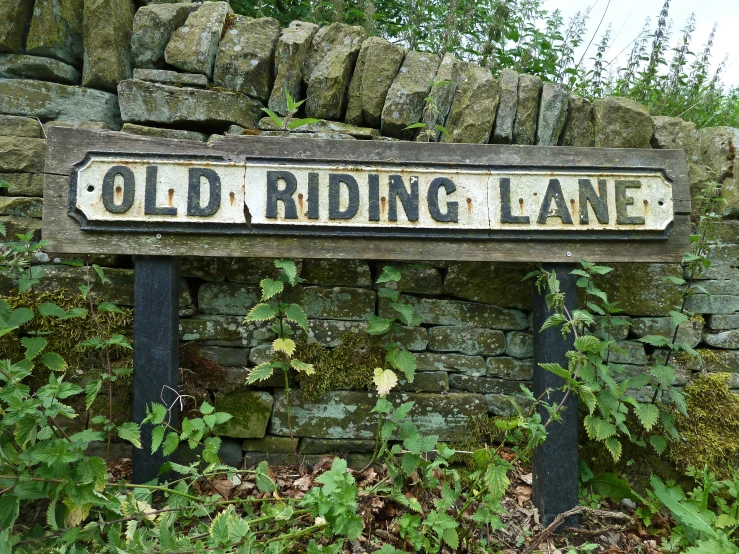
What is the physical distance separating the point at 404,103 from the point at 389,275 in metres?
0.98

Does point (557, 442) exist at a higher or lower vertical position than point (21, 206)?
lower

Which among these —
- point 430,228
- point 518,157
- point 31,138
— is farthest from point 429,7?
point 31,138

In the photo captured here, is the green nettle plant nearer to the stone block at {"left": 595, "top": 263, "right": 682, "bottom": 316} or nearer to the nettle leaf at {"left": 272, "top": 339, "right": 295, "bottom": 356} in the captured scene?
the nettle leaf at {"left": 272, "top": 339, "right": 295, "bottom": 356}

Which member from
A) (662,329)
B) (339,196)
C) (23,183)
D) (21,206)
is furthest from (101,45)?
(662,329)

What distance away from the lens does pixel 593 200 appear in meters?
2.55

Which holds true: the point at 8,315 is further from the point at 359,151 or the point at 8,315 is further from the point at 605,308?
the point at 605,308

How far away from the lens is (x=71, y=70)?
2789 millimetres

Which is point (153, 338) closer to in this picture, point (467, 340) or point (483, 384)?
point (467, 340)

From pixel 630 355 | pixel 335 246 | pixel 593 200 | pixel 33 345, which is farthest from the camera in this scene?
pixel 630 355

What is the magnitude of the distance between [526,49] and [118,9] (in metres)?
2.97

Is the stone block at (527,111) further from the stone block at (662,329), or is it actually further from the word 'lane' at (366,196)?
the stone block at (662,329)

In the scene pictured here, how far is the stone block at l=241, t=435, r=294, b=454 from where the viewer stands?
2.59 metres

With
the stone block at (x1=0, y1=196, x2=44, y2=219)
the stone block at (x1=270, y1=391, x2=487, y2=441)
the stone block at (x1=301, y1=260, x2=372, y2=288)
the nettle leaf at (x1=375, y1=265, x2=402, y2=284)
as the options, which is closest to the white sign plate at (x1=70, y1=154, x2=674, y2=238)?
the nettle leaf at (x1=375, y1=265, x2=402, y2=284)

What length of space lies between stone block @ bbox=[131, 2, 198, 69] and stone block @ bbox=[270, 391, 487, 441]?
1952mm
